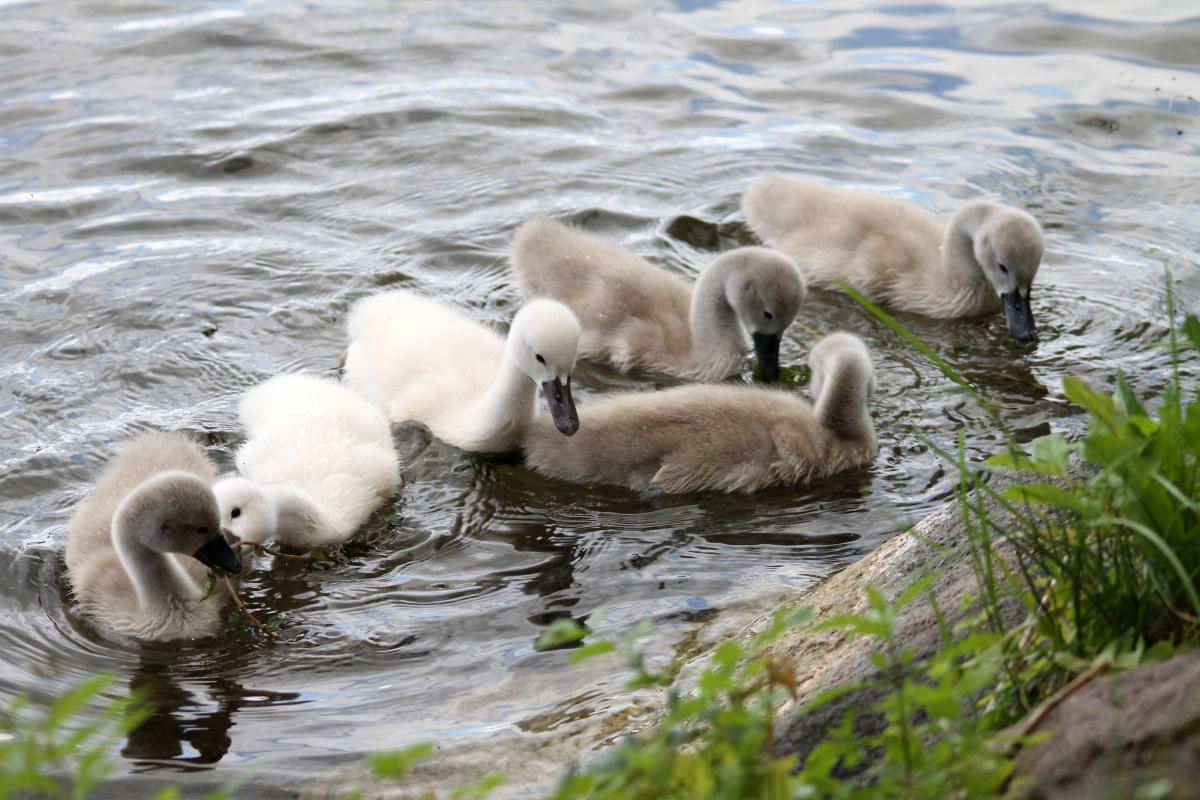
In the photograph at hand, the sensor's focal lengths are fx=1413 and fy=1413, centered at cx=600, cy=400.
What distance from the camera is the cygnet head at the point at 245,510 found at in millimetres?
4645

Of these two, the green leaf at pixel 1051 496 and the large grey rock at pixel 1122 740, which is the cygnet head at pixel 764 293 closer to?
the green leaf at pixel 1051 496

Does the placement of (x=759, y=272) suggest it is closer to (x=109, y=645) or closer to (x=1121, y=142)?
(x=109, y=645)

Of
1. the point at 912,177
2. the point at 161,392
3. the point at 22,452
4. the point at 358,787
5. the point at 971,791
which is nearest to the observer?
the point at 971,791

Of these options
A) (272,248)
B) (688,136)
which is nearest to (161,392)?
(272,248)

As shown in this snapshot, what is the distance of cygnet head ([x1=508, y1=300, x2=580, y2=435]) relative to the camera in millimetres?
5219

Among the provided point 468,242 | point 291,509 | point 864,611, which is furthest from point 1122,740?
point 468,242

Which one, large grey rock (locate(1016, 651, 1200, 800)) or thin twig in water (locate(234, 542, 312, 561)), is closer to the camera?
large grey rock (locate(1016, 651, 1200, 800))

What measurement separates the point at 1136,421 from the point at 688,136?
22.5ft

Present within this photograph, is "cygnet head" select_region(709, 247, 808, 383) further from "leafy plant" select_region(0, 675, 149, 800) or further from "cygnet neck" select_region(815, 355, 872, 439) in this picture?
"leafy plant" select_region(0, 675, 149, 800)

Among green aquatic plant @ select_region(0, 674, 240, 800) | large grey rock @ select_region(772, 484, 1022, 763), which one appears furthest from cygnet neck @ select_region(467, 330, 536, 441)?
green aquatic plant @ select_region(0, 674, 240, 800)

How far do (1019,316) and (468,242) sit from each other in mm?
2914

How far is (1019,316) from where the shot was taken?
6.54 metres

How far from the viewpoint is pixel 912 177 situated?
8.59 meters

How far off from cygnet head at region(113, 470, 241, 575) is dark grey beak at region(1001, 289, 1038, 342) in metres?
3.83
